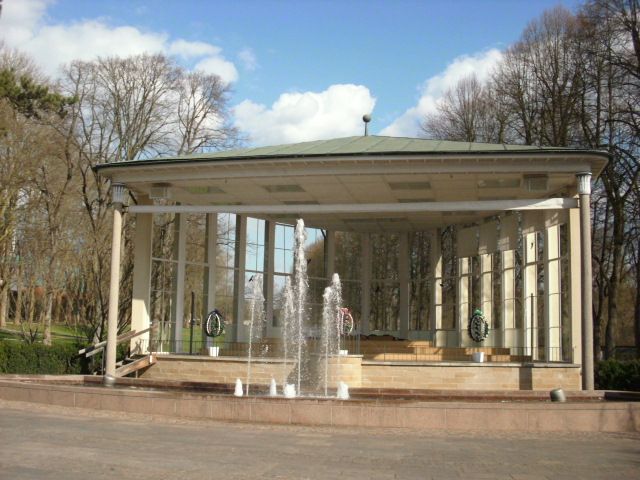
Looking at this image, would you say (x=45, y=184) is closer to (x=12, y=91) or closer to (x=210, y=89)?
(x=12, y=91)

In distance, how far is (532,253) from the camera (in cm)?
2366

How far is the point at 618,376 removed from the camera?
20.6m

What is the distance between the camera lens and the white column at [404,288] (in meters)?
28.7

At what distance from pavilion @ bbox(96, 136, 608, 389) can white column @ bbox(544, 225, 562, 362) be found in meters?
0.04

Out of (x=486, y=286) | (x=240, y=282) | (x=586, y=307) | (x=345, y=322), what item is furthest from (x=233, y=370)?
(x=486, y=286)

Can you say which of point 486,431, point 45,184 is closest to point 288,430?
point 486,431

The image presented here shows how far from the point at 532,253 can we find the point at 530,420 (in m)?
12.1

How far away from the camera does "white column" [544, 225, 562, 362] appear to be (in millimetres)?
20734

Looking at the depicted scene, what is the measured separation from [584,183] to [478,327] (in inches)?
296

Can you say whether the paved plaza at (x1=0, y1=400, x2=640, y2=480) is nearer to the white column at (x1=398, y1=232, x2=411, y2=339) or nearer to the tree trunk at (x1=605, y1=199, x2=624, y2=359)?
the white column at (x1=398, y1=232, x2=411, y2=339)

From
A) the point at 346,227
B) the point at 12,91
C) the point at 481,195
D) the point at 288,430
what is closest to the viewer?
the point at 288,430

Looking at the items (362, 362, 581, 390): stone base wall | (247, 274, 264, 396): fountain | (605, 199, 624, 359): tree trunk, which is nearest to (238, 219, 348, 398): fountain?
(247, 274, 264, 396): fountain

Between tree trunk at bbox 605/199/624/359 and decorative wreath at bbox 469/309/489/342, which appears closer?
decorative wreath at bbox 469/309/489/342

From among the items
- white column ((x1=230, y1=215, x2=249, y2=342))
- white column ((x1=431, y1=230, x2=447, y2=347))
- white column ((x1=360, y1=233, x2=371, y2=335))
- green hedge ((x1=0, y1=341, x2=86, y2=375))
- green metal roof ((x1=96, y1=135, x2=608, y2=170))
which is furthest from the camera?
white column ((x1=360, y1=233, x2=371, y2=335))
